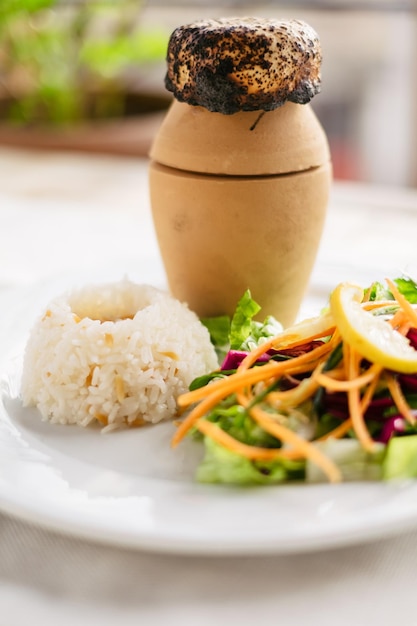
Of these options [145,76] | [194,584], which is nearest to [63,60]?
[145,76]

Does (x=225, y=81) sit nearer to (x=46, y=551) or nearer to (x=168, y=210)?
(x=168, y=210)

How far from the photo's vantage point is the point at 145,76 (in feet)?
13.2

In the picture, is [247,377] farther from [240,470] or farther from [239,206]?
[239,206]

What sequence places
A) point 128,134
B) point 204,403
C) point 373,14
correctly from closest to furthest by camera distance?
point 204,403 < point 128,134 < point 373,14

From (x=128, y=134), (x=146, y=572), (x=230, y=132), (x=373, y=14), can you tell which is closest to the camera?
(x=146, y=572)

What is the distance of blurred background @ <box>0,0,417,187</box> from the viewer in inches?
115

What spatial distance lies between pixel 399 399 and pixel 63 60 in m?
2.44

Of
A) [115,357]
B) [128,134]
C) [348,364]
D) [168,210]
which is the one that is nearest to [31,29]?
[128,134]

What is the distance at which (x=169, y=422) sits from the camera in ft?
3.51

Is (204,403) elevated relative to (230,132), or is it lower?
lower

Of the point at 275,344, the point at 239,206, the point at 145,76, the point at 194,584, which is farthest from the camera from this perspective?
the point at 145,76

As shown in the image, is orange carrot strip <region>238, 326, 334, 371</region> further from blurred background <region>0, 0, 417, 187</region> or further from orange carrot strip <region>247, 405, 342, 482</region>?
blurred background <region>0, 0, 417, 187</region>

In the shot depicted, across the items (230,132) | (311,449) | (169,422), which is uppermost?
(230,132)

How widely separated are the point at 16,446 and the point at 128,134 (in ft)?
6.67
